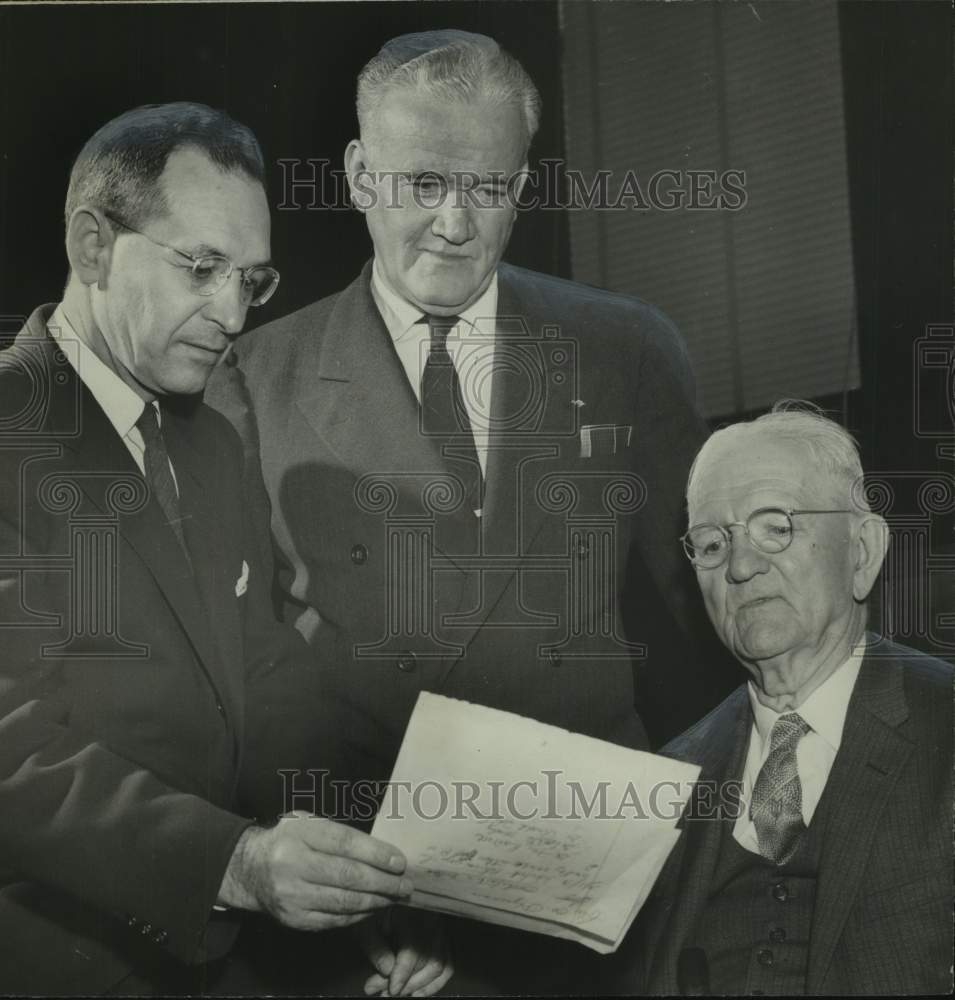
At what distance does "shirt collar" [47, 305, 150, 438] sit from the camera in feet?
10.9

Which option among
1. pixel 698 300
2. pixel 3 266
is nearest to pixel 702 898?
pixel 698 300

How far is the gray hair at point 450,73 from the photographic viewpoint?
3.35 metres

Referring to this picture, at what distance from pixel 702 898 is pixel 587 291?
1.30 metres

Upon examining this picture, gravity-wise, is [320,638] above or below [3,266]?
below

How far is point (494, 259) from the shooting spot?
339 centimetres

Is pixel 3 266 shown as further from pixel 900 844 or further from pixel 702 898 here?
pixel 900 844

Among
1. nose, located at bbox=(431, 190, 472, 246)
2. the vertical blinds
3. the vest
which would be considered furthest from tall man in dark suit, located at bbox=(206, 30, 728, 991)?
the vest

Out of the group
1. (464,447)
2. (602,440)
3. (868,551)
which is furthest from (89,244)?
(868,551)

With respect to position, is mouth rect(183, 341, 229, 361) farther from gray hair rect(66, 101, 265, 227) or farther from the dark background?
gray hair rect(66, 101, 265, 227)

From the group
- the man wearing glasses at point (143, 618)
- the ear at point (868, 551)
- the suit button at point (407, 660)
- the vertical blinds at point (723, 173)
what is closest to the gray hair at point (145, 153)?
the man wearing glasses at point (143, 618)

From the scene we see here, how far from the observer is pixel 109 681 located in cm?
325

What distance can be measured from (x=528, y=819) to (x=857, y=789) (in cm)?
67

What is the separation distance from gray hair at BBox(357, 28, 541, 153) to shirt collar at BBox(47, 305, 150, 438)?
75 cm

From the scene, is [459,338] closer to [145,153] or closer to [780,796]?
[145,153]
